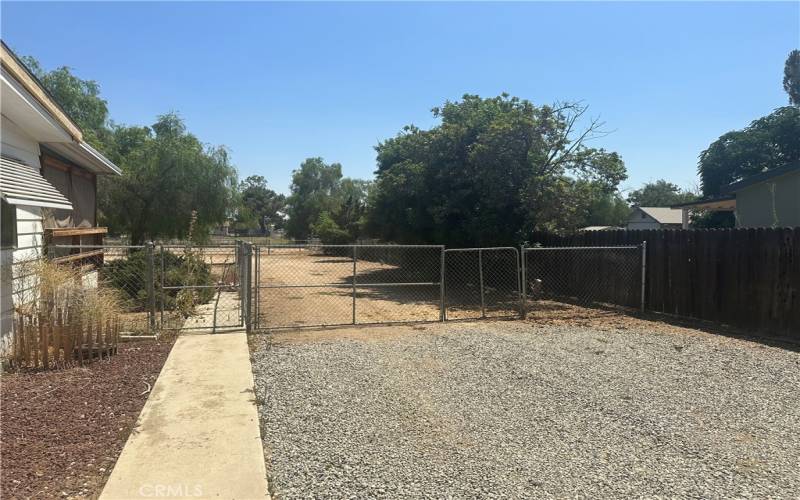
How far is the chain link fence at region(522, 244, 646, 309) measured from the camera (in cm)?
1261

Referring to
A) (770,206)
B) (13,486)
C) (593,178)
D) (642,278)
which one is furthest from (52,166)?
(770,206)

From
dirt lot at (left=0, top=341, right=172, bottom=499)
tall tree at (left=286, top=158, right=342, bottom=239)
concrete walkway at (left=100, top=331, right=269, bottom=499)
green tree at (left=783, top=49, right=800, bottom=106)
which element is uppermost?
green tree at (left=783, top=49, right=800, bottom=106)

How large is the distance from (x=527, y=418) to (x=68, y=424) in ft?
14.0

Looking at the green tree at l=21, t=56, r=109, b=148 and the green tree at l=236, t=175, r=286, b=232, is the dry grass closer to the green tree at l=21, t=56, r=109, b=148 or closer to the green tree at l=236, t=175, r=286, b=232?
the green tree at l=21, t=56, r=109, b=148

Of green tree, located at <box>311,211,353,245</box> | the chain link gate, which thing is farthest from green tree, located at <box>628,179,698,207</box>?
the chain link gate

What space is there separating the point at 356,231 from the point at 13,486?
37931mm

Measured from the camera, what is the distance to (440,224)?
666 inches

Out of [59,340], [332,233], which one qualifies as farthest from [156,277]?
[332,233]

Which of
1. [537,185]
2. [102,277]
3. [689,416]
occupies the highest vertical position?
[537,185]

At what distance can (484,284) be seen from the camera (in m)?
17.5

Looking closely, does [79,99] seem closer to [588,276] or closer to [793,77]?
[588,276]

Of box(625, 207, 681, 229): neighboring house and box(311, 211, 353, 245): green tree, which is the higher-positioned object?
box(625, 207, 681, 229): neighboring house

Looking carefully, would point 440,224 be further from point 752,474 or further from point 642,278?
point 752,474

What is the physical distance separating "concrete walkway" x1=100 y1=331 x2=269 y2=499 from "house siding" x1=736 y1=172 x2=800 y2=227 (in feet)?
47.4
